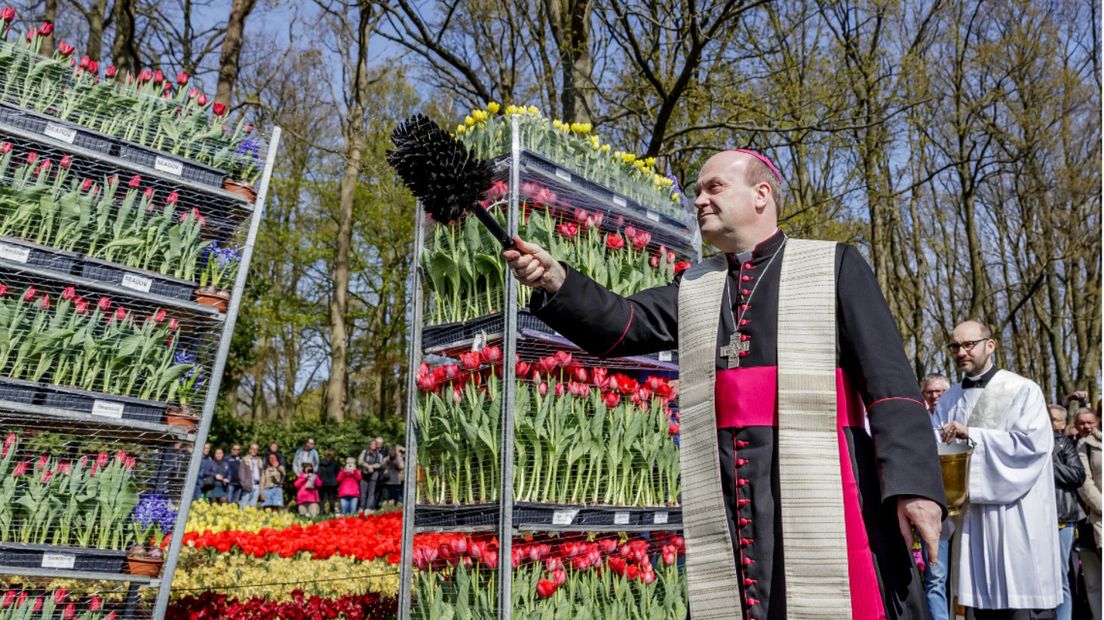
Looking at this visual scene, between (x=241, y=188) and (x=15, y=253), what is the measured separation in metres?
1.20

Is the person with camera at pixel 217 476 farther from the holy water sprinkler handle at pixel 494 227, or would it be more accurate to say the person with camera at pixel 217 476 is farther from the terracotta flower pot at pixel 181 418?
the holy water sprinkler handle at pixel 494 227

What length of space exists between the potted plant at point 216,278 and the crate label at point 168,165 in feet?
1.38

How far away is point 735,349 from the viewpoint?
2.94 meters

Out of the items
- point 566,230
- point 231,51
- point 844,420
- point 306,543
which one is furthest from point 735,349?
point 231,51

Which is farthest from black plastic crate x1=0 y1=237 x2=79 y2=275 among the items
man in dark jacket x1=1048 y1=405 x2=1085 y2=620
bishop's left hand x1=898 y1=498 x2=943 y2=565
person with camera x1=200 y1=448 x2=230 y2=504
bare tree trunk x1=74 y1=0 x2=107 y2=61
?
person with camera x1=200 y1=448 x2=230 y2=504

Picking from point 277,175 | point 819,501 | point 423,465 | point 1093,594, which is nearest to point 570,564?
point 423,465

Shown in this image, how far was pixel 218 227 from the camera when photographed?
18.2 feet

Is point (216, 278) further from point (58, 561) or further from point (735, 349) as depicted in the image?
point (735, 349)

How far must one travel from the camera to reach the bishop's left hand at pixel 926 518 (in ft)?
8.23

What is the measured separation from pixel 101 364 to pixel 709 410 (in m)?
3.43

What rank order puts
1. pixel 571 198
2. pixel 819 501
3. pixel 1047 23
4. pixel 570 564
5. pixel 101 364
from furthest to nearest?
pixel 1047 23 < pixel 571 198 < pixel 570 564 < pixel 101 364 < pixel 819 501

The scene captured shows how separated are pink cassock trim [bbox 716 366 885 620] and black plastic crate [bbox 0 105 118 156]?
12.1ft

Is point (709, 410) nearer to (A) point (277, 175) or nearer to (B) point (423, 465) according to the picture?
(B) point (423, 465)

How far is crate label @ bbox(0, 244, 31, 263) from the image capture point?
15.6 feet
